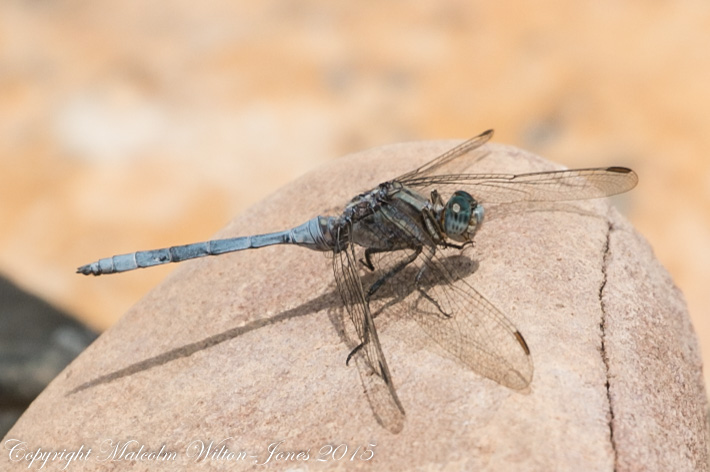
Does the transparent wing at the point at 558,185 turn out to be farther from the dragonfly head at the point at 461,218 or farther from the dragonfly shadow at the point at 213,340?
the dragonfly shadow at the point at 213,340

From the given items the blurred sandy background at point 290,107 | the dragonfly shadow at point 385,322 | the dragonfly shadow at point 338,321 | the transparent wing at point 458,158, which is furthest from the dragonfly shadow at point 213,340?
the blurred sandy background at point 290,107

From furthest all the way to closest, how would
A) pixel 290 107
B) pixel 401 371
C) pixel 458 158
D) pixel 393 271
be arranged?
pixel 290 107
pixel 458 158
pixel 393 271
pixel 401 371

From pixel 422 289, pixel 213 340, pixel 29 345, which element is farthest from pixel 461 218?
pixel 29 345

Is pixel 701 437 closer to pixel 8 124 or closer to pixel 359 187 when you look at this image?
pixel 359 187

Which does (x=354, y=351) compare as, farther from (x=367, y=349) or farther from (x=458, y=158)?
(x=458, y=158)

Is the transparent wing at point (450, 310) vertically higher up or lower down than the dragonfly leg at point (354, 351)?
higher up

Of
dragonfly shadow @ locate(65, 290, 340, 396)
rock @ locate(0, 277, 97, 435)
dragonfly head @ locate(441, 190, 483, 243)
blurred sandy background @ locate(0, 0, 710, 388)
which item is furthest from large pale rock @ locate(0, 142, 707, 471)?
blurred sandy background @ locate(0, 0, 710, 388)

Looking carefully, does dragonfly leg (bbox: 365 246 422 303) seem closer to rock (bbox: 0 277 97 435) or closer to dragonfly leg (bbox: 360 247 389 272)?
dragonfly leg (bbox: 360 247 389 272)
